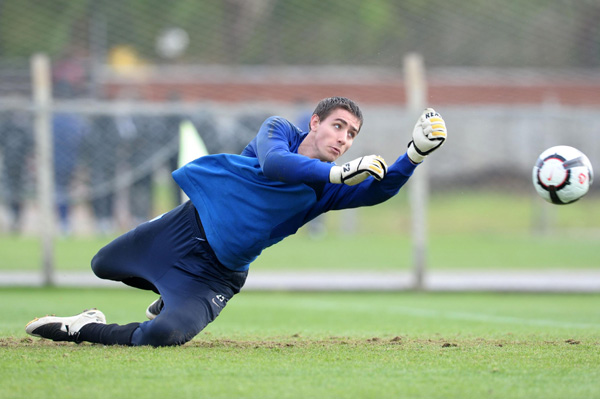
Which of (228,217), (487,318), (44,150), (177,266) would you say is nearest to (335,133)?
(228,217)

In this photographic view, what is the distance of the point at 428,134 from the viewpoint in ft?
16.7

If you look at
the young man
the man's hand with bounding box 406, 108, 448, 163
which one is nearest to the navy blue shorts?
the young man

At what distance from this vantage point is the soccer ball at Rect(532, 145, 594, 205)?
5934mm

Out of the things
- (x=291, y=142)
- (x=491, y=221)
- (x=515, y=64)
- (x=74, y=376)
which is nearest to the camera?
(x=74, y=376)

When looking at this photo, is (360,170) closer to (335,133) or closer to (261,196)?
(335,133)

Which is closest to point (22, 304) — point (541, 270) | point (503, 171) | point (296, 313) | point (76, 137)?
point (296, 313)

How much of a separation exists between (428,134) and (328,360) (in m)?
1.51

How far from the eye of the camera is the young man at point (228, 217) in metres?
5.32

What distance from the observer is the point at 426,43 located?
51.8ft

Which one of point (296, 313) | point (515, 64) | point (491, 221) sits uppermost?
point (515, 64)

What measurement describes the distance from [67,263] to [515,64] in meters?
9.85

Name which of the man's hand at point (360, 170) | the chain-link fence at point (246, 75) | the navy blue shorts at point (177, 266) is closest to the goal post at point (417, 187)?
the chain-link fence at point (246, 75)

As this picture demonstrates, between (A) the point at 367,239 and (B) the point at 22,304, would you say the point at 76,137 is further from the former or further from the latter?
(A) the point at 367,239

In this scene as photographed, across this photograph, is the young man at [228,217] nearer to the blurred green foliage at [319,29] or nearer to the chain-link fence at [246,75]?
the chain-link fence at [246,75]
